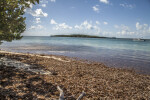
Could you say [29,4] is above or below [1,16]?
above

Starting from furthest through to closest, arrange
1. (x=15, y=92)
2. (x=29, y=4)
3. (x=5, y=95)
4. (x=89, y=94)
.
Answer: (x=29, y=4), (x=89, y=94), (x=15, y=92), (x=5, y=95)

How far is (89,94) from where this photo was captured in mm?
8266

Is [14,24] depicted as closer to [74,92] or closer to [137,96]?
[74,92]

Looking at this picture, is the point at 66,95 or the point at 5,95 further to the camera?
the point at 66,95

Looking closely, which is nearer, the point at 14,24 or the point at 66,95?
the point at 66,95

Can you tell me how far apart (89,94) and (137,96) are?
4.10 metres

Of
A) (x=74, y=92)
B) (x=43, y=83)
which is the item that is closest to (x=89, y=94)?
(x=74, y=92)

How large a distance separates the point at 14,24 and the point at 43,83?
5.85 meters

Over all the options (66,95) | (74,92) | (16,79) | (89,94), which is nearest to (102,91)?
(89,94)

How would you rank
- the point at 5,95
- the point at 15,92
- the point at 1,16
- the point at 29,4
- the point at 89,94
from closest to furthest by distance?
the point at 5,95 < the point at 15,92 < the point at 89,94 < the point at 1,16 < the point at 29,4

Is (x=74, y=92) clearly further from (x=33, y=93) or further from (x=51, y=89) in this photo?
(x=33, y=93)

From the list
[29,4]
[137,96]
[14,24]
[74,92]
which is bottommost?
[137,96]

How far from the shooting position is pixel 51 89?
834cm

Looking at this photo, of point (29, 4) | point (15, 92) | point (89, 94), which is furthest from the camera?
point (29, 4)
